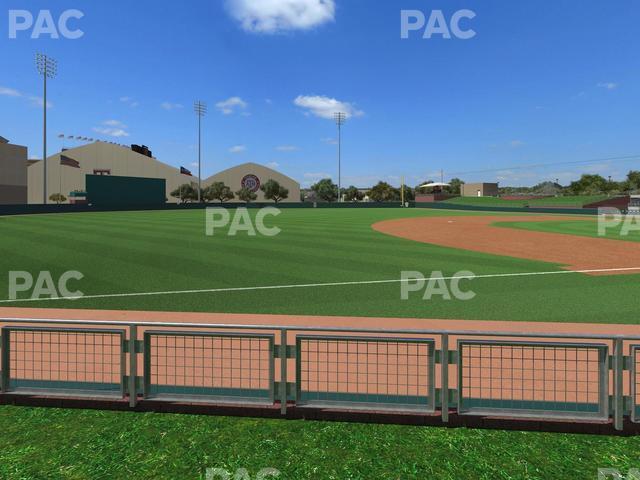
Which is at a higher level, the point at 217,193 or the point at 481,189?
the point at 481,189

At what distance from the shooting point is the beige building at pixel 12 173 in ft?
225

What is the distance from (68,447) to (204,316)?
4980mm

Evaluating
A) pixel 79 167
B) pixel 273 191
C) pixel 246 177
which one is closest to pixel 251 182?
pixel 246 177

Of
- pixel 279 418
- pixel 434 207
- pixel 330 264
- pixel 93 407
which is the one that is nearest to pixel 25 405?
pixel 93 407

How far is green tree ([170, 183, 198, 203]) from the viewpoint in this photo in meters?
112

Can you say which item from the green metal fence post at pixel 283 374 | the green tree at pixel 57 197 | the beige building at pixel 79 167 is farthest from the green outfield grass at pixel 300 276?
the beige building at pixel 79 167

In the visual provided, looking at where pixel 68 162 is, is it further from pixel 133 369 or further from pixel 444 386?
pixel 444 386

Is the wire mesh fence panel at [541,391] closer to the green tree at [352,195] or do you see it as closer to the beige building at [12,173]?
the beige building at [12,173]

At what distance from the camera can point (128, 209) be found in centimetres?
6144

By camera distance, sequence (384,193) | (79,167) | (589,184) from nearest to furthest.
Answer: (79,167), (589,184), (384,193)

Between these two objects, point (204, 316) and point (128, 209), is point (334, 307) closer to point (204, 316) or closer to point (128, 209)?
point (204, 316)

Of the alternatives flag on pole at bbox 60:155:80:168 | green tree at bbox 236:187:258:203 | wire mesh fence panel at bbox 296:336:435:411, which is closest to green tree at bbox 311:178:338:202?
green tree at bbox 236:187:258:203

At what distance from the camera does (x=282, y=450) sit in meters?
4.37

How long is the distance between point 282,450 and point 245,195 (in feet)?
387
